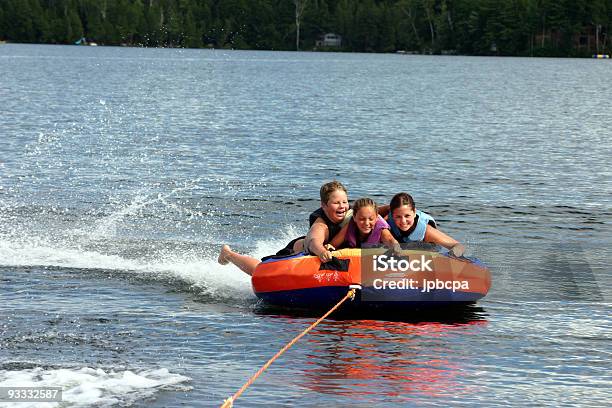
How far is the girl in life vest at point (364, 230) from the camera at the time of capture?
42.6 ft

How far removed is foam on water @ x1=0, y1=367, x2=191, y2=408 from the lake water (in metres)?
0.02

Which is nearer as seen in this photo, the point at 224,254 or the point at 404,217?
the point at 404,217

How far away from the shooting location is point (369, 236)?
13.3 metres

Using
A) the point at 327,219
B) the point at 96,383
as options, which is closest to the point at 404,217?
the point at 327,219

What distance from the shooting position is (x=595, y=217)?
22.0 m

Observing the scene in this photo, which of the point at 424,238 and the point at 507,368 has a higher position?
the point at 424,238

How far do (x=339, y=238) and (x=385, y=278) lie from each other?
0.75 meters

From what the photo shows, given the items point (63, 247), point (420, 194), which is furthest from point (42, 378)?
point (420, 194)

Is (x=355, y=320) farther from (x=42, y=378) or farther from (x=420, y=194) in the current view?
(x=420, y=194)

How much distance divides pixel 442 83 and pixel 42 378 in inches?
3601

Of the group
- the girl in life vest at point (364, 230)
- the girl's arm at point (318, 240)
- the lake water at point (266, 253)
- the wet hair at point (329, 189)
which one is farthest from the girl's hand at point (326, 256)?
the lake water at point (266, 253)

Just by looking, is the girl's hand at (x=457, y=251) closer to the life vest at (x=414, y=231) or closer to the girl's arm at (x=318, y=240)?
the life vest at (x=414, y=231)

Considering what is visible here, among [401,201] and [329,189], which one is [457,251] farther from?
[329,189]

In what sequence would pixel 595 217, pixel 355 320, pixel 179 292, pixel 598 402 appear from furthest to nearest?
pixel 595 217, pixel 179 292, pixel 355 320, pixel 598 402
